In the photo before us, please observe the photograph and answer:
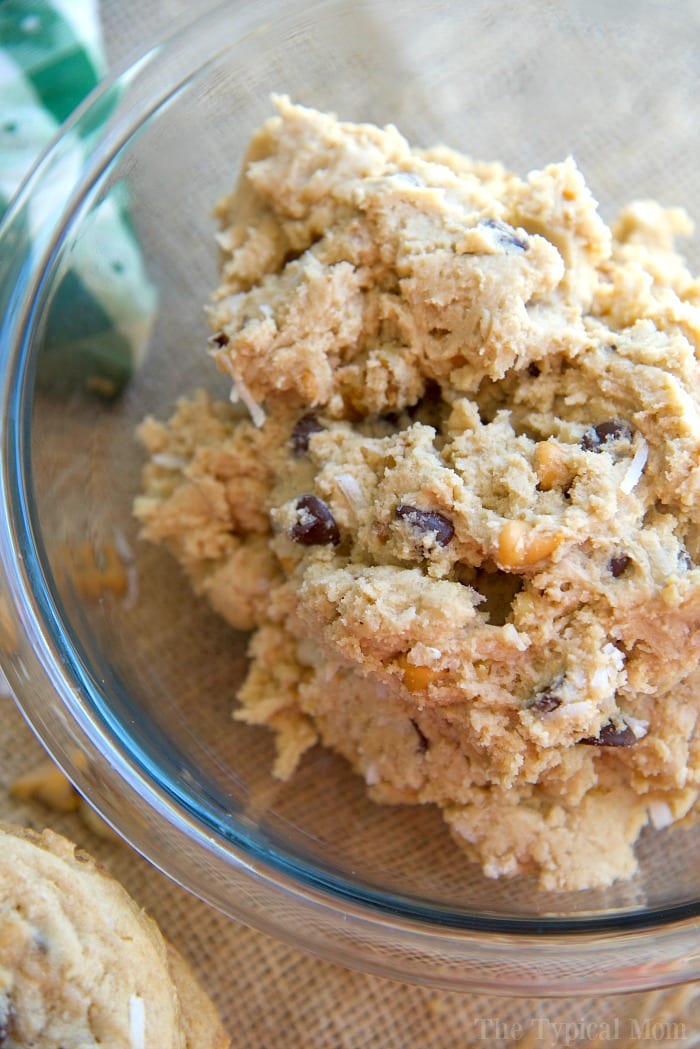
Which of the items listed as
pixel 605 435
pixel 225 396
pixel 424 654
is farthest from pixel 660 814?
pixel 225 396

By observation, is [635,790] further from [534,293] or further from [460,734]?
[534,293]

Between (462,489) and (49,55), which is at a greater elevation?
(49,55)

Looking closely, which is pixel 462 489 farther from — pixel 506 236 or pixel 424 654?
pixel 506 236

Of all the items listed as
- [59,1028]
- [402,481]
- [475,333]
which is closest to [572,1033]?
[59,1028]

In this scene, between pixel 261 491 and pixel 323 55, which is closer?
pixel 261 491

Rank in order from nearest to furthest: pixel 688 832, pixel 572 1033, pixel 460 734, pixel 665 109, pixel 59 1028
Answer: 1. pixel 59 1028
2. pixel 460 734
3. pixel 688 832
4. pixel 572 1033
5. pixel 665 109

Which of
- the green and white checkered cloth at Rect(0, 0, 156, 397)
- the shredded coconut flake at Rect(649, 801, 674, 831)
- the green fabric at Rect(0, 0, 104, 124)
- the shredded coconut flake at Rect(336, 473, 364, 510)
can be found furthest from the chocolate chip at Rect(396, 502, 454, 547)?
the green fabric at Rect(0, 0, 104, 124)
